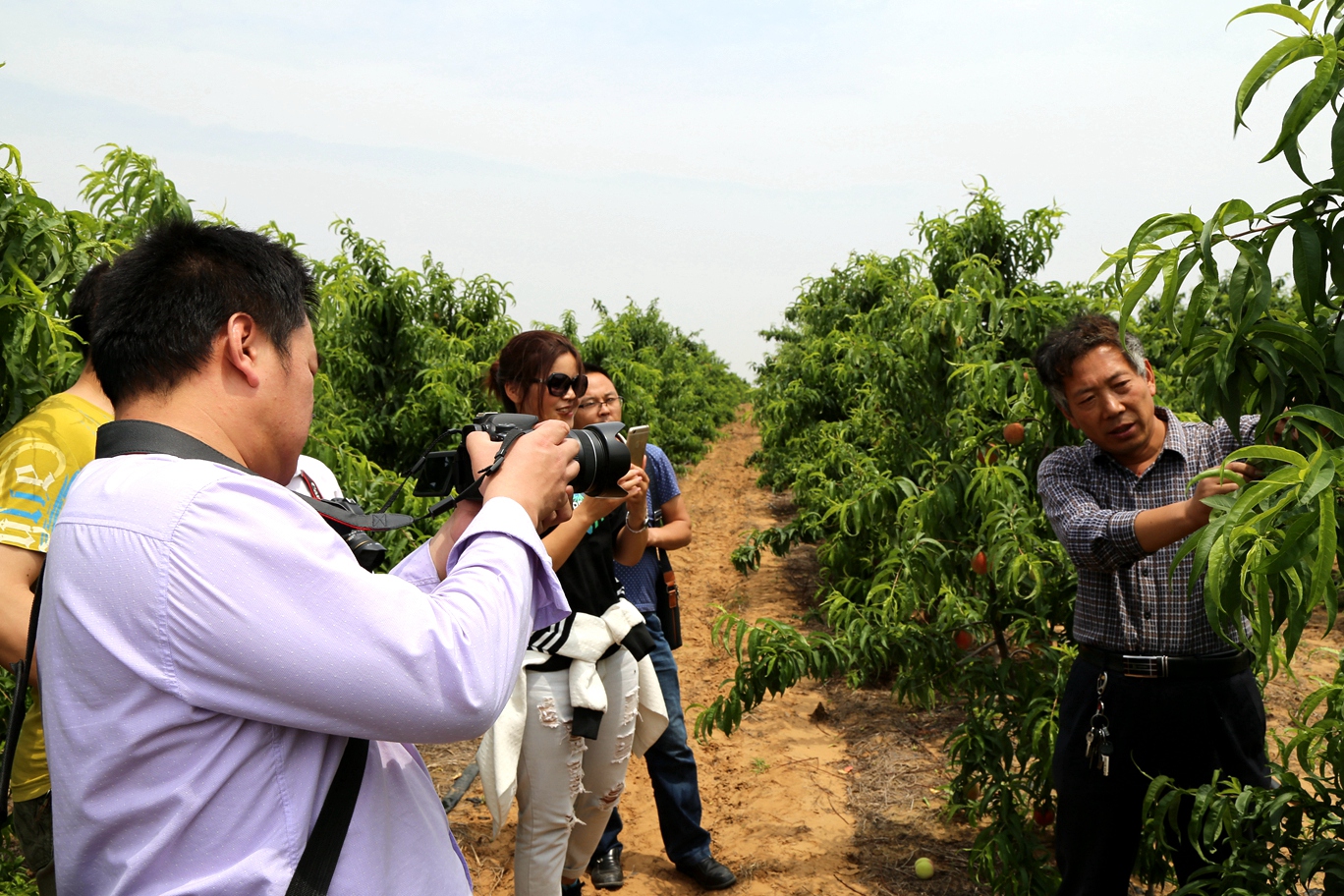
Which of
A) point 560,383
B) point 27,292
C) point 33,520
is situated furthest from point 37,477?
point 560,383

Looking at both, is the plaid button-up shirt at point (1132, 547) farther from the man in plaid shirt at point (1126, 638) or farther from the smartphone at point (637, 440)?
the smartphone at point (637, 440)

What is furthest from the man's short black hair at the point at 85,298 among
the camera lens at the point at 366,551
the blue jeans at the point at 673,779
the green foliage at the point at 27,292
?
the blue jeans at the point at 673,779

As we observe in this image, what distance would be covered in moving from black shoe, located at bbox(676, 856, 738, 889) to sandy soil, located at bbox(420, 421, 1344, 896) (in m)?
0.06

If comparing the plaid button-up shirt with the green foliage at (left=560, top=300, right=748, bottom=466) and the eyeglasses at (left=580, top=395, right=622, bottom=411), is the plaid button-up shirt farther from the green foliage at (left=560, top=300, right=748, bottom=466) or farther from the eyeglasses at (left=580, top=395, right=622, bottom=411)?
the green foliage at (left=560, top=300, right=748, bottom=466)

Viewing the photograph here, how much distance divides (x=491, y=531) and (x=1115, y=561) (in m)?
1.73

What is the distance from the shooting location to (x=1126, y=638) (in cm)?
231

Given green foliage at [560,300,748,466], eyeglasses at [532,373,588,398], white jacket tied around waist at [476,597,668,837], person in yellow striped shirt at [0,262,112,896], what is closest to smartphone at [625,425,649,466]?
eyeglasses at [532,373,588,398]

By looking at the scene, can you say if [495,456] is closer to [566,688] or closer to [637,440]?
[637,440]

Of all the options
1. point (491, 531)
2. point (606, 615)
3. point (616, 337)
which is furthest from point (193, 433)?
point (616, 337)

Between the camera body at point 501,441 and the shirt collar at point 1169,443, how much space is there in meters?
1.50

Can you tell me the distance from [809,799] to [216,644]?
400 centimetres

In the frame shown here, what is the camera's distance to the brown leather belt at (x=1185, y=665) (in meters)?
2.24

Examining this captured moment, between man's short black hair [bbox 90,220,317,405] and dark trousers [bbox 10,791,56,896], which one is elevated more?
man's short black hair [bbox 90,220,317,405]

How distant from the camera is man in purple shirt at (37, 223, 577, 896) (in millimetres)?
923
